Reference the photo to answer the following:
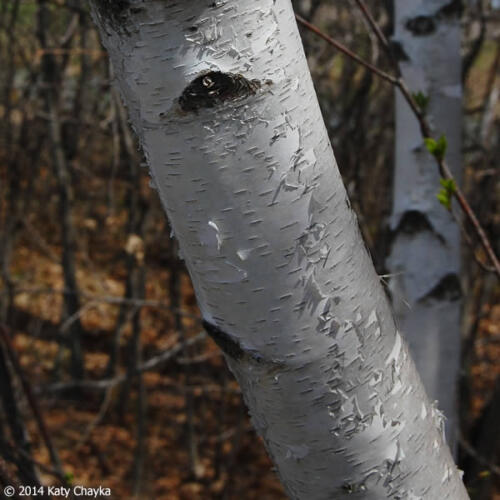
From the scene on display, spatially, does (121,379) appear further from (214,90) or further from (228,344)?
(214,90)

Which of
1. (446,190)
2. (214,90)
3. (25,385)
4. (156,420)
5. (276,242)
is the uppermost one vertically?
(214,90)

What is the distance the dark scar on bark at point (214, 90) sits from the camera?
0.58m

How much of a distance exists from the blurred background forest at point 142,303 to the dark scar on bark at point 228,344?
62.2 inches

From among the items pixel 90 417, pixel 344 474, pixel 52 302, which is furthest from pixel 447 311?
pixel 52 302

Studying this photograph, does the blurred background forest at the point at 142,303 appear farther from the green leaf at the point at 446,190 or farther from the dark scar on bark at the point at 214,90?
the dark scar on bark at the point at 214,90

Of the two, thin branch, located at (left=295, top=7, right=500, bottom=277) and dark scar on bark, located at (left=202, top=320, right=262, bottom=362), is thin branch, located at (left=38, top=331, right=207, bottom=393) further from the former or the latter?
dark scar on bark, located at (left=202, top=320, right=262, bottom=362)

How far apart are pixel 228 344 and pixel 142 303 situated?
1.75 m

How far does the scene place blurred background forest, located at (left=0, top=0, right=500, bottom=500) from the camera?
268cm

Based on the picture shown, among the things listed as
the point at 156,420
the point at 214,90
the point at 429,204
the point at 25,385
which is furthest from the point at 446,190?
the point at 156,420

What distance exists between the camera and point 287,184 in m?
0.63

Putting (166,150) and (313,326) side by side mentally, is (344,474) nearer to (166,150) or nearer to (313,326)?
(313,326)

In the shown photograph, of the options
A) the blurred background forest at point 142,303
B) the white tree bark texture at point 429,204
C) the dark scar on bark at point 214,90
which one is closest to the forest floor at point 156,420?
the blurred background forest at point 142,303

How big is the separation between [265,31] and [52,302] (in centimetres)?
376

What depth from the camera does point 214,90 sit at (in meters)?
0.59
